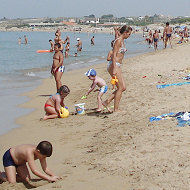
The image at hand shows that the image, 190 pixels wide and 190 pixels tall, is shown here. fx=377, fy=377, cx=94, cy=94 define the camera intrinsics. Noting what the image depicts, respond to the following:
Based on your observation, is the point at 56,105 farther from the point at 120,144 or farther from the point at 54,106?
the point at 120,144

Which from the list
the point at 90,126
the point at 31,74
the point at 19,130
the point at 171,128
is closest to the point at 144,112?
the point at 90,126

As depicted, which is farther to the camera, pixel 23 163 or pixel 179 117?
pixel 179 117

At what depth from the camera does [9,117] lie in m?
8.88

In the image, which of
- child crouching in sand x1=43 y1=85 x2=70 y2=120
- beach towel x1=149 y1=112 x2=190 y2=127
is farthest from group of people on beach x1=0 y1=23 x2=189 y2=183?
beach towel x1=149 y1=112 x2=190 y2=127

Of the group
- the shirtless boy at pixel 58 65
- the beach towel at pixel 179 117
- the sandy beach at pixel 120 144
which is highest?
the shirtless boy at pixel 58 65

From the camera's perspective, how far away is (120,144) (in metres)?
5.48

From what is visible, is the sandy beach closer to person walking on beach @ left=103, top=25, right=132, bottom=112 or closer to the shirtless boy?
person walking on beach @ left=103, top=25, right=132, bottom=112

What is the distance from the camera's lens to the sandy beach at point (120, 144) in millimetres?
4266

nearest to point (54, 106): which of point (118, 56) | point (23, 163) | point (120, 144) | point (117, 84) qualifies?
point (117, 84)

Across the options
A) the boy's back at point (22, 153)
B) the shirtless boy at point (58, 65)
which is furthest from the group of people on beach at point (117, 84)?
the boy's back at point (22, 153)

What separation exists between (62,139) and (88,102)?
3.20m

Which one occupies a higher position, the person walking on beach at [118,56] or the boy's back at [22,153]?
the person walking on beach at [118,56]

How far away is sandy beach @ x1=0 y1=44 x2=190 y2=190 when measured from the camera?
14.0 ft

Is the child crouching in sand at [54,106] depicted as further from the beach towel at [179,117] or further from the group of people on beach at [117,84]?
the beach towel at [179,117]
